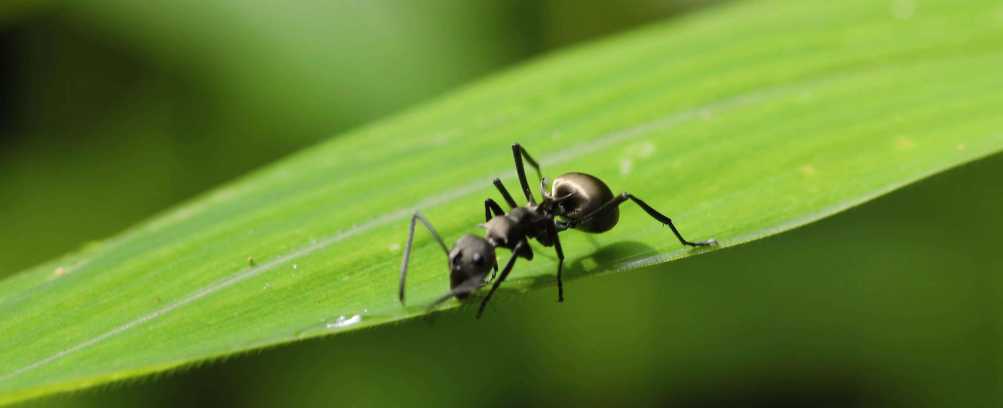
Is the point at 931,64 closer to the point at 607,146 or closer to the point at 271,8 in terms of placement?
the point at 607,146

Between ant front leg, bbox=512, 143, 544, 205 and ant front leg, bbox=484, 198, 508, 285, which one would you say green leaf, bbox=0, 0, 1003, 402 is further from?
ant front leg, bbox=512, 143, 544, 205

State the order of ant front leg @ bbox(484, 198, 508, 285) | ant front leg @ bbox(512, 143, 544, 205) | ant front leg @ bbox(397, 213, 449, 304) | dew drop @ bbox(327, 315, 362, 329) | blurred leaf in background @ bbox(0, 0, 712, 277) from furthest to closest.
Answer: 1. blurred leaf in background @ bbox(0, 0, 712, 277)
2. ant front leg @ bbox(512, 143, 544, 205)
3. ant front leg @ bbox(484, 198, 508, 285)
4. ant front leg @ bbox(397, 213, 449, 304)
5. dew drop @ bbox(327, 315, 362, 329)

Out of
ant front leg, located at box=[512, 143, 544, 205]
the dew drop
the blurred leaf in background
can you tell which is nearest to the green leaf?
the dew drop

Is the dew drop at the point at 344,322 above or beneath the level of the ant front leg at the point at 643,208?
beneath

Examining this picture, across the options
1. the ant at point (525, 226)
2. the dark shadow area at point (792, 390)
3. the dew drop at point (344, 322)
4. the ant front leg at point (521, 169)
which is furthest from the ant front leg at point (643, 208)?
the dark shadow area at point (792, 390)

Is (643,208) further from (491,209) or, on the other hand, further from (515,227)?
(491,209)

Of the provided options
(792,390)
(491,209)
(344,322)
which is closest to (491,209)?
(491,209)

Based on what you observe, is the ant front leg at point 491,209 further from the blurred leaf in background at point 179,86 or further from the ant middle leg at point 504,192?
the blurred leaf in background at point 179,86
